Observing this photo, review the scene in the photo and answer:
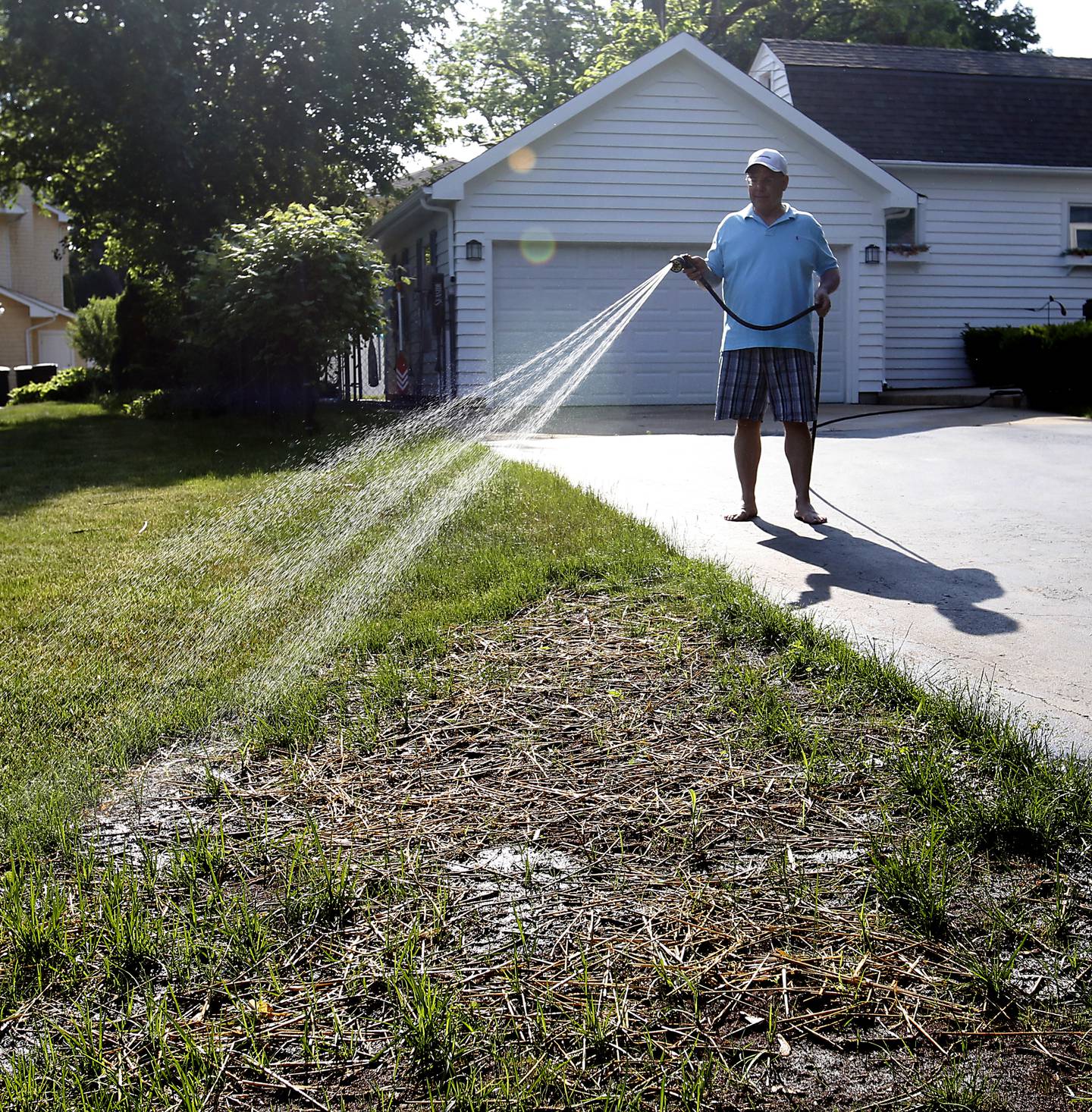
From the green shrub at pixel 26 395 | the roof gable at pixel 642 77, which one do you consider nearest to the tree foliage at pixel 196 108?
the green shrub at pixel 26 395

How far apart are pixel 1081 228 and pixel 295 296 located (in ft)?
45.4

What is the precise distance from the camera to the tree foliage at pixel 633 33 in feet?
104

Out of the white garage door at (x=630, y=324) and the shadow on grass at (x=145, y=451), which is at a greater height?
the white garage door at (x=630, y=324)

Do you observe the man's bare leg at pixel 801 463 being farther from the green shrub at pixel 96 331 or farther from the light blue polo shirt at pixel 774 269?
the green shrub at pixel 96 331

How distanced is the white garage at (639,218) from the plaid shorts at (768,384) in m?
10.1

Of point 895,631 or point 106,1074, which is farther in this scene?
point 895,631

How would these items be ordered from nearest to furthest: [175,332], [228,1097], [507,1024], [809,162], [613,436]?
[228,1097] < [507,1024] < [613,436] < [809,162] < [175,332]

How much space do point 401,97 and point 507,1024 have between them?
22.9 meters

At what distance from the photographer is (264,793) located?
9.89ft

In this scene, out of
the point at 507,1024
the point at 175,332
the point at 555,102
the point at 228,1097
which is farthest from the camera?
the point at 555,102

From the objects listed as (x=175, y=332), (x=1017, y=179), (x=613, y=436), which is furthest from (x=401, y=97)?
(x=613, y=436)

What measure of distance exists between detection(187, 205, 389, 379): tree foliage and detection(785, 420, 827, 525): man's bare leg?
21.3 feet

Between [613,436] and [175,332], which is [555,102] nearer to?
[175,332]

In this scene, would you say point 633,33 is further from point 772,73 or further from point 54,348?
point 54,348
